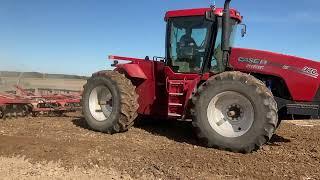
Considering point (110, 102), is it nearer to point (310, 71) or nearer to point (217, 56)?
point (217, 56)

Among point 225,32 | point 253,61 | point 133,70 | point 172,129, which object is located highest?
point 225,32

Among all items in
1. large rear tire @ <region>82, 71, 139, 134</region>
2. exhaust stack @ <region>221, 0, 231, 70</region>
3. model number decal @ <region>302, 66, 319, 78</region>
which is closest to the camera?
model number decal @ <region>302, 66, 319, 78</region>

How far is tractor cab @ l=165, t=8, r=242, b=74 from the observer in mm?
9328

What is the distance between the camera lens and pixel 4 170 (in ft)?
22.7

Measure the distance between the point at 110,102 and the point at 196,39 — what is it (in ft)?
7.99

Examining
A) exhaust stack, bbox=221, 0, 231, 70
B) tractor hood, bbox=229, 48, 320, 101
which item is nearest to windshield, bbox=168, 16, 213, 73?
exhaust stack, bbox=221, 0, 231, 70

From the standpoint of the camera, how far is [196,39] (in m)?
9.55

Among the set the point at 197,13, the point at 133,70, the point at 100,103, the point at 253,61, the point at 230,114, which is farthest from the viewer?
the point at 100,103

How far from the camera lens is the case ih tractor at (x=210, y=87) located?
26.9 feet

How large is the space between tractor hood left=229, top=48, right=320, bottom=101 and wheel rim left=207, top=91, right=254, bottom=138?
0.80 m

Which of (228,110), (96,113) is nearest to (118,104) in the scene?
(96,113)

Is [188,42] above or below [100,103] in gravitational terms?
above

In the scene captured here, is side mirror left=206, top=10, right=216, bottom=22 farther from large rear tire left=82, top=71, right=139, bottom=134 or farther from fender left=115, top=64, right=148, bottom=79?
large rear tire left=82, top=71, right=139, bottom=134

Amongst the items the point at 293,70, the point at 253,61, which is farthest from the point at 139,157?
the point at 293,70
